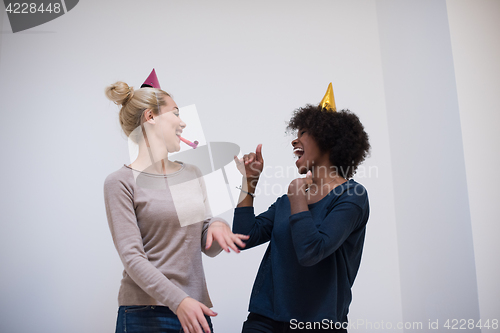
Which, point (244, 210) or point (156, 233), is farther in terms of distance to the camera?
point (244, 210)

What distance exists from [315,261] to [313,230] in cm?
7

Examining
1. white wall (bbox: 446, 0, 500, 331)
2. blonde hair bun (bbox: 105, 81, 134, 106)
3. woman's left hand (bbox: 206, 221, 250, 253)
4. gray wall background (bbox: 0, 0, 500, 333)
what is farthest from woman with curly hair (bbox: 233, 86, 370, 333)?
white wall (bbox: 446, 0, 500, 331)

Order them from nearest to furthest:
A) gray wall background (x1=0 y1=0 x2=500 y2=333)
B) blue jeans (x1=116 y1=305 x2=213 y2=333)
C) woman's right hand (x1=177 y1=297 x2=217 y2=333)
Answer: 1. woman's right hand (x1=177 y1=297 x2=217 y2=333)
2. blue jeans (x1=116 y1=305 x2=213 y2=333)
3. gray wall background (x1=0 y1=0 x2=500 y2=333)

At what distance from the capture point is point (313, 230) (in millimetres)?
816

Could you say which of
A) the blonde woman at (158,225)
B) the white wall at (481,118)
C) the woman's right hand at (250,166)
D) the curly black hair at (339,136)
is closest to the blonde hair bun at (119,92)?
the blonde woman at (158,225)

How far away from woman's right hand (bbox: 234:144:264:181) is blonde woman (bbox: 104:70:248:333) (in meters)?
0.12

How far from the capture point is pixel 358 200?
34.5 inches

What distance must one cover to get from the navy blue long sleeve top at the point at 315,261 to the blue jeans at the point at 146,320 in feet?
0.69

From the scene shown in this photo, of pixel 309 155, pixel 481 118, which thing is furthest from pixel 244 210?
pixel 481 118

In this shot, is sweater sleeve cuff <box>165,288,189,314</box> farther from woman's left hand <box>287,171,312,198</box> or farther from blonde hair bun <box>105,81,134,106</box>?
blonde hair bun <box>105,81,134,106</box>

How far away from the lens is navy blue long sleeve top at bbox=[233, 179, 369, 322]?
822mm

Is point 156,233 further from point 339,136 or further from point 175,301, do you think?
point 339,136

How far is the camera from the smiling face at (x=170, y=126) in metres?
0.97

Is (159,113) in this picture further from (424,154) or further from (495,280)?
(495,280)
